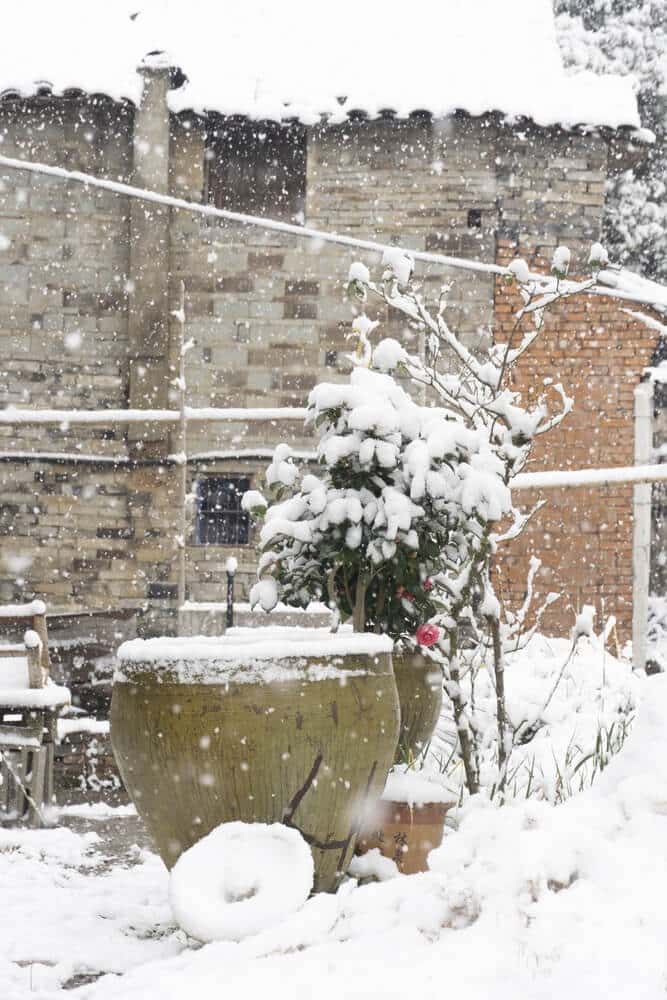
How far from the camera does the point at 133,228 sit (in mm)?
9656

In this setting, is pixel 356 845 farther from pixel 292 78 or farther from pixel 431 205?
pixel 292 78

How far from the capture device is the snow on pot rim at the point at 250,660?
129 inches

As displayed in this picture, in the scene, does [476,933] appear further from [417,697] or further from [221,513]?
[221,513]

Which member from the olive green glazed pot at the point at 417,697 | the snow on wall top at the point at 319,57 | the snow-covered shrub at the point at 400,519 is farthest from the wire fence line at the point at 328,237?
the olive green glazed pot at the point at 417,697

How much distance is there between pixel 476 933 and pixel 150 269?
7.74 meters

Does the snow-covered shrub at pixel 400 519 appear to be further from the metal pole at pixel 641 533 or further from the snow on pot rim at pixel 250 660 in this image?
the metal pole at pixel 641 533

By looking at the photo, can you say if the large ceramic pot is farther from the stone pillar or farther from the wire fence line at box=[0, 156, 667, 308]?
the stone pillar

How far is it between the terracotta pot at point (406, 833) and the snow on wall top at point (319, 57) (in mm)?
6819

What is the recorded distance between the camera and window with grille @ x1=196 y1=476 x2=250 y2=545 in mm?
9852

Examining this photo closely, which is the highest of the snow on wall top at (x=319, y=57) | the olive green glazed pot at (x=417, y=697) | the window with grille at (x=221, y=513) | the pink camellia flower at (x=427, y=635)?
the snow on wall top at (x=319, y=57)

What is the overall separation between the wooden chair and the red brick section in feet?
13.2

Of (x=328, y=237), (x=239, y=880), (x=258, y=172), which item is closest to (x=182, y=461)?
(x=328, y=237)

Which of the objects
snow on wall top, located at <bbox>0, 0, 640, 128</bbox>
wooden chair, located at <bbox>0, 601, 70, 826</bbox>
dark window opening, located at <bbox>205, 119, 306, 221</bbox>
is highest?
snow on wall top, located at <bbox>0, 0, 640, 128</bbox>

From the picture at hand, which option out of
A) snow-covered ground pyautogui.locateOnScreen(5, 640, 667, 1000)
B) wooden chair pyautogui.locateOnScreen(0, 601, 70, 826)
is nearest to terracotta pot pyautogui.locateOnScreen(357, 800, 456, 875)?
snow-covered ground pyautogui.locateOnScreen(5, 640, 667, 1000)
